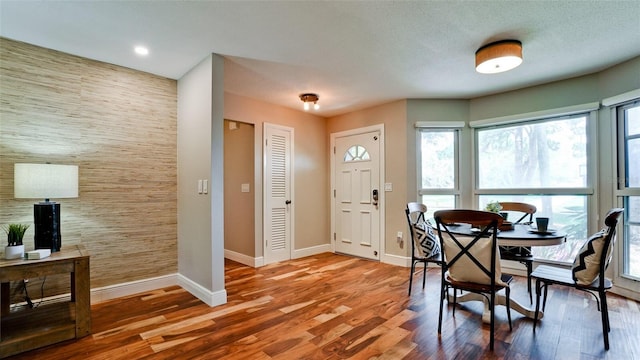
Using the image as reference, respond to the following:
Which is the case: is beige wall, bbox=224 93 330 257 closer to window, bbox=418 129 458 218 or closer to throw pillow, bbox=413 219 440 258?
window, bbox=418 129 458 218

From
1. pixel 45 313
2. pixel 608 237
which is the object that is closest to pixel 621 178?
pixel 608 237

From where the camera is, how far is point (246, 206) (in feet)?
14.4

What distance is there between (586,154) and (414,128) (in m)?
1.96

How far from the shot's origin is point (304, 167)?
16.0 ft

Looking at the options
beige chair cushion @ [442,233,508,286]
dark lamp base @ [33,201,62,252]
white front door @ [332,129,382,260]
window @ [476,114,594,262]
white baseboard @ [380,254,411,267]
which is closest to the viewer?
beige chair cushion @ [442,233,508,286]

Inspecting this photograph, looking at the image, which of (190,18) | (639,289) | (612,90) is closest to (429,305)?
(639,289)

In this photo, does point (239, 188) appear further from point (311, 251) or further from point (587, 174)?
point (587, 174)

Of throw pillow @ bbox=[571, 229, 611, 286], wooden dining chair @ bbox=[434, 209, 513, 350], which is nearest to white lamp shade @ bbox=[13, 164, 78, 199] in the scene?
wooden dining chair @ bbox=[434, 209, 513, 350]

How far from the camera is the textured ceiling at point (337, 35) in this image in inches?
82.8

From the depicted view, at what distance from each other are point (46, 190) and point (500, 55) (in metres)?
3.82

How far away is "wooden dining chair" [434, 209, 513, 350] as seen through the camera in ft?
6.73

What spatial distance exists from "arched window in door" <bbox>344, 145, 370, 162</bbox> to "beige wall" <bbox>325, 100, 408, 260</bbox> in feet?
1.31

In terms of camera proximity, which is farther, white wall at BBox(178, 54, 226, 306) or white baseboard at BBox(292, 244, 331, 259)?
white baseboard at BBox(292, 244, 331, 259)

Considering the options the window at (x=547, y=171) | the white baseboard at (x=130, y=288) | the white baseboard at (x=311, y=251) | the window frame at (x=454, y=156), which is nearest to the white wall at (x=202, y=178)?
the white baseboard at (x=130, y=288)
